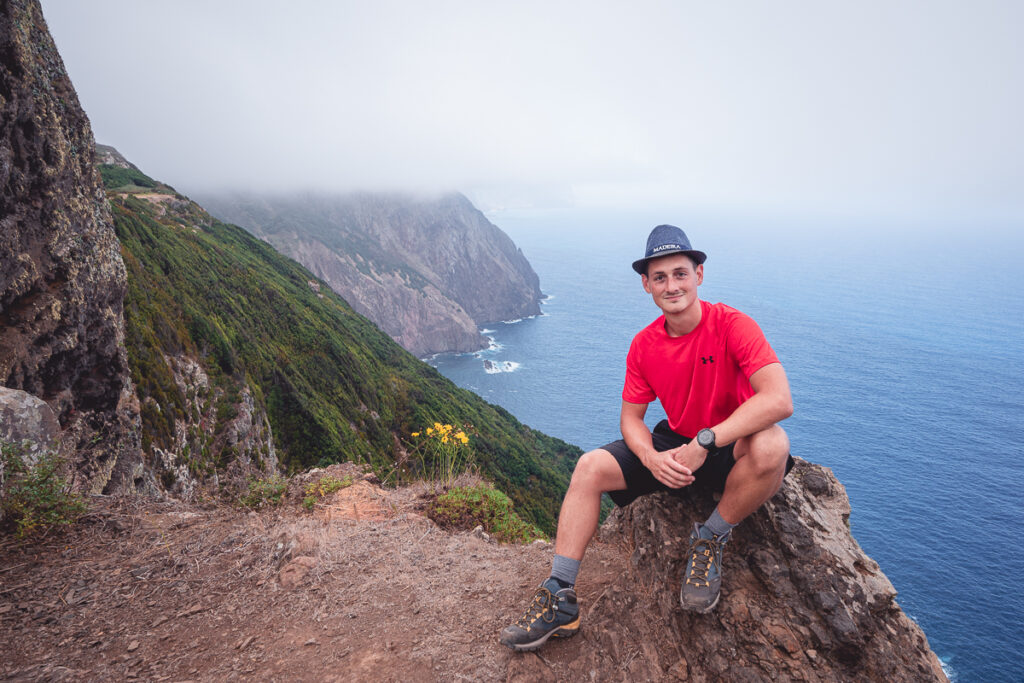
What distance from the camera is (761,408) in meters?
3.44

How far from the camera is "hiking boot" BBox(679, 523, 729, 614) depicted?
3.59m

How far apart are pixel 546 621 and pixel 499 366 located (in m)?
89.3

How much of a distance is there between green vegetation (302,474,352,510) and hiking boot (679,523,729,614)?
4.64m

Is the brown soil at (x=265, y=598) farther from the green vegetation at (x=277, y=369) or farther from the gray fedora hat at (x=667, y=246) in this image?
the green vegetation at (x=277, y=369)

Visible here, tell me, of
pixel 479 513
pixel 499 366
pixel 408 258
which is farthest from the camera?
pixel 408 258

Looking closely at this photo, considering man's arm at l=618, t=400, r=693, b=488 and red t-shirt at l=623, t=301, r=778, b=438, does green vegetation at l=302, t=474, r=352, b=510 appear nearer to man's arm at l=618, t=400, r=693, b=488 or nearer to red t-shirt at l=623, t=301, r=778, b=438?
man's arm at l=618, t=400, r=693, b=488

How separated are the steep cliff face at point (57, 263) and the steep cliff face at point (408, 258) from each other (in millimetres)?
100507

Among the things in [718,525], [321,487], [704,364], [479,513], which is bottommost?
[479,513]

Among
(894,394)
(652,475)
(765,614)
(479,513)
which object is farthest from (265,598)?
(894,394)

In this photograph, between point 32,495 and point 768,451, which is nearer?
point 768,451

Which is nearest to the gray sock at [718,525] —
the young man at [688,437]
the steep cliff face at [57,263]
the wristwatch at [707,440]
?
the young man at [688,437]

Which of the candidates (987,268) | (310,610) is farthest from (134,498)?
(987,268)

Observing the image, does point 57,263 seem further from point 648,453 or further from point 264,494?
point 648,453

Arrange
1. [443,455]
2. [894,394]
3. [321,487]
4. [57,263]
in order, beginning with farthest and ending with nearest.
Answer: [894,394] → [443,455] → [57,263] → [321,487]
